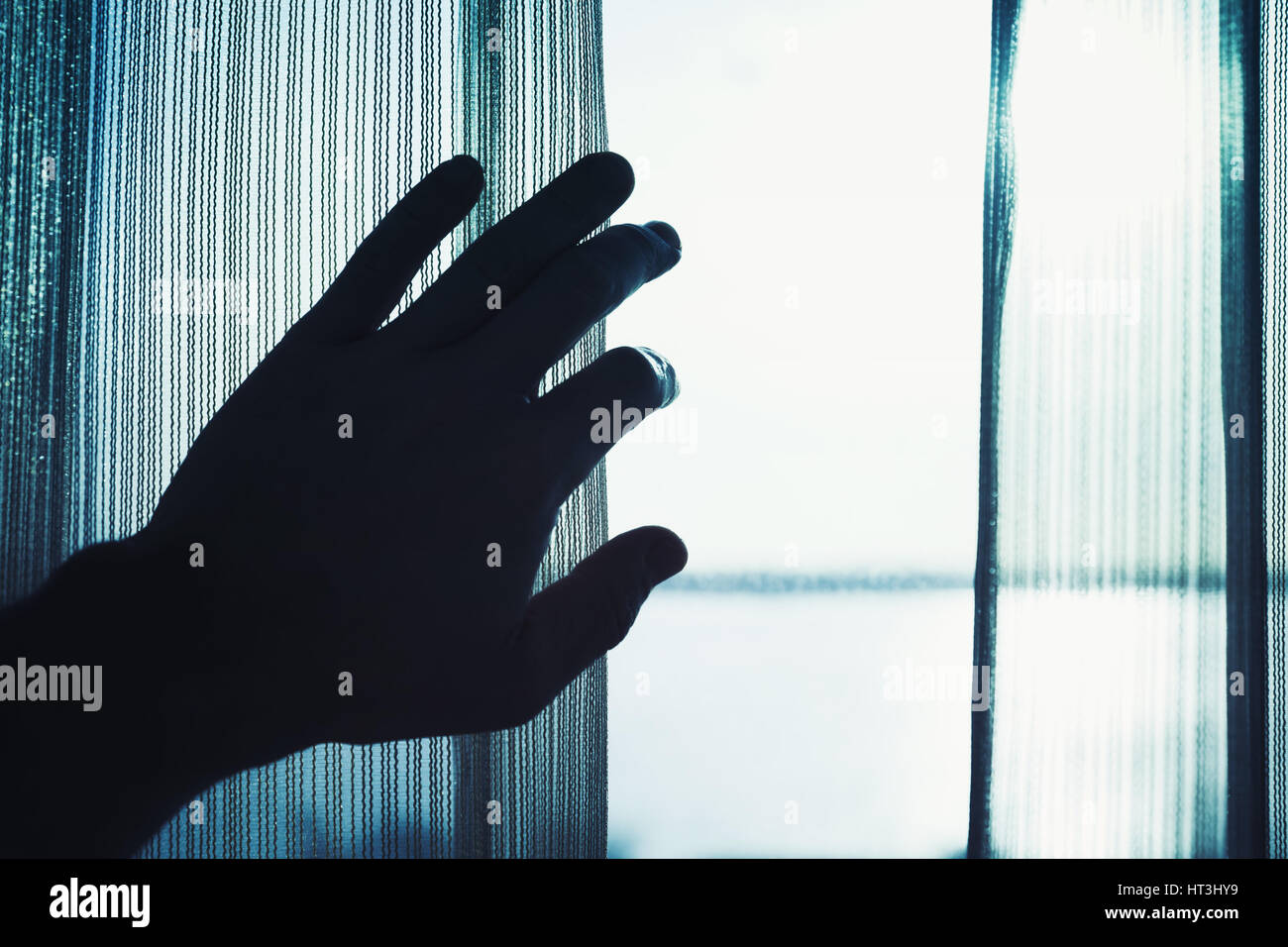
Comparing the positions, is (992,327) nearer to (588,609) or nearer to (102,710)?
(588,609)

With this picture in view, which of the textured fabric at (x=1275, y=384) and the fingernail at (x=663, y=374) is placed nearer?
the fingernail at (x=663, y=374)

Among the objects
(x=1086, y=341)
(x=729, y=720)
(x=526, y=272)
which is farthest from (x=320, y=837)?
(x=729, y=720)

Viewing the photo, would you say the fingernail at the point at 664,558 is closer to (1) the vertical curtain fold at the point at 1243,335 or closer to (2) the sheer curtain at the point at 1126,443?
(2) the sheer curtain at the point at 1126,443

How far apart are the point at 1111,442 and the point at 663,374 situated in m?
0.84

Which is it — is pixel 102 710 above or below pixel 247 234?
below

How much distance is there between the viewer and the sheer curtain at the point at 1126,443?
999 mm

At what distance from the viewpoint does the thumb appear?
1.66ft

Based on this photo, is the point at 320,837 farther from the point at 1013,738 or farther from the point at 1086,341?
the point at 1086,341

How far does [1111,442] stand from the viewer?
3.37 feet

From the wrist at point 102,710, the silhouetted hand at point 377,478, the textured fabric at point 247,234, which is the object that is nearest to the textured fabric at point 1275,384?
the textured fabric at point 247,234

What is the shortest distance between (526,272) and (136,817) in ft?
1.12

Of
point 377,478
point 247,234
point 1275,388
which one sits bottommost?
point 377,478

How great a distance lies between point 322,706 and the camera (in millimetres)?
440

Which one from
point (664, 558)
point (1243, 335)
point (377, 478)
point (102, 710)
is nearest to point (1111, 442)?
point (1243, 335)
